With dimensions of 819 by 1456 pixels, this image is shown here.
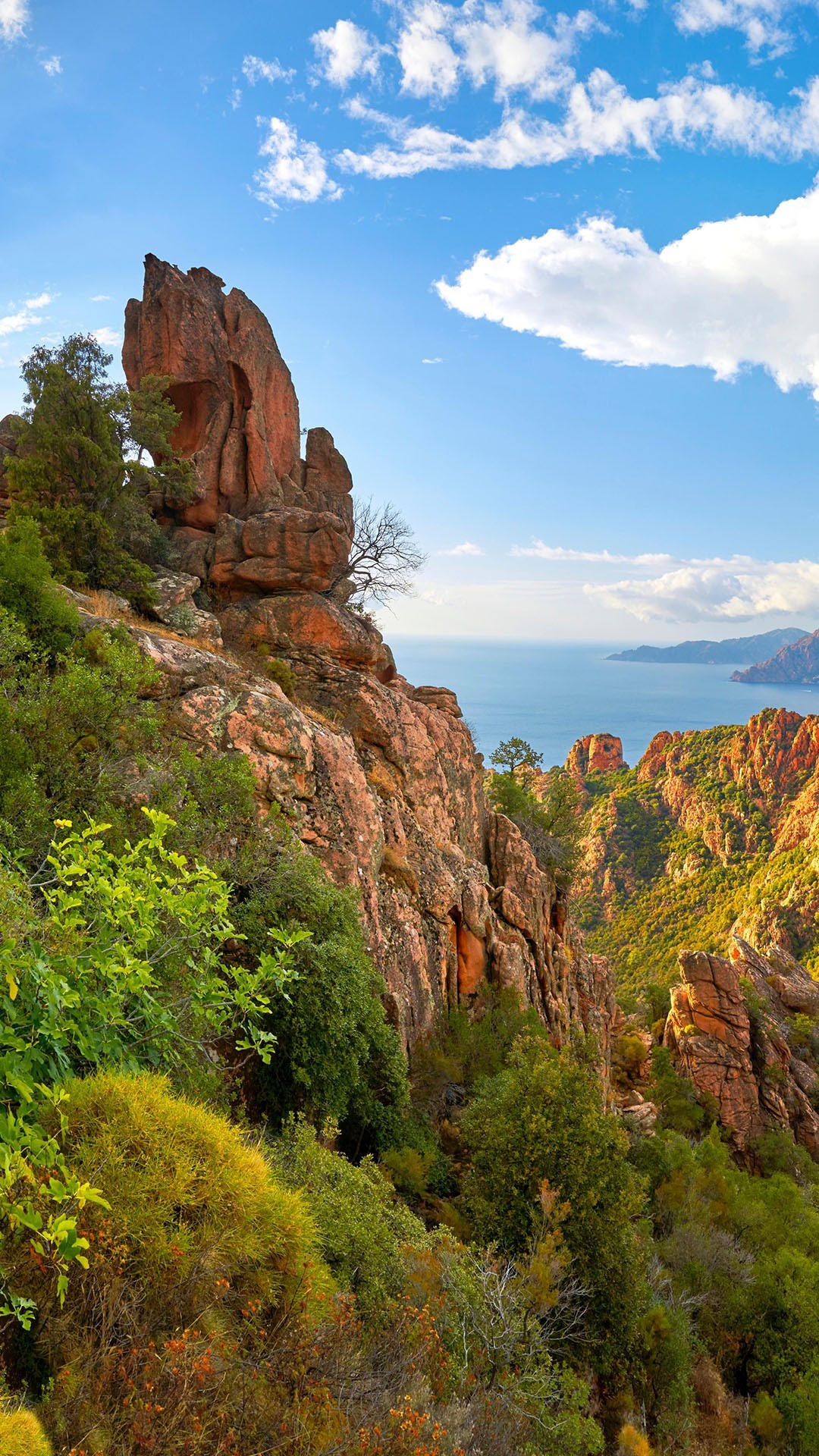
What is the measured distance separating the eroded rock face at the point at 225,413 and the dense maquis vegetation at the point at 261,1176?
15.5 ft

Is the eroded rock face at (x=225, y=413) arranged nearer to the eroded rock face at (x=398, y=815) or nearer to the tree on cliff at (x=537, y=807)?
the eroded rock face at (x=398, y=815)

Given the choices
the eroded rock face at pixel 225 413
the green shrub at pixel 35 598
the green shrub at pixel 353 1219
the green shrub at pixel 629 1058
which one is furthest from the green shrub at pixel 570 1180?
the green shrub at pixel 629 1058

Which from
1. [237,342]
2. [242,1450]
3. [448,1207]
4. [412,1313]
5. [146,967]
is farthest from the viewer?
[237,342]

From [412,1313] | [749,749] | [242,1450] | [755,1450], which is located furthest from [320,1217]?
[749,749]

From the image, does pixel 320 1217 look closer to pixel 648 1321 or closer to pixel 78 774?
pixel 78 774

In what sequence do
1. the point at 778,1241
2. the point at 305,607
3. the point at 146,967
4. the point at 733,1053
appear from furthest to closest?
the point at 733,1053 → the point at 305,607 → the point at 778,1241 → the point at 146,967

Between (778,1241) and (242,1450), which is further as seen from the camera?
(778,1241)

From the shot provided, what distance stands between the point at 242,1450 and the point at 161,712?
11.9m

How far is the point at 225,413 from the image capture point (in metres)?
29.6

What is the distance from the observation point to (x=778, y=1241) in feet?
68.5

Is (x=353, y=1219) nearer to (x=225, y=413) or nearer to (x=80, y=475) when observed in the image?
(x=80, y=475)

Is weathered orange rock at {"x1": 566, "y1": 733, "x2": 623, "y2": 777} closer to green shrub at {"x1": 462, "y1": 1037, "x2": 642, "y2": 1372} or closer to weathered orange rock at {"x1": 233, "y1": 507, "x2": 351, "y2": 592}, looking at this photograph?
weathered orange rock at {"x1": 233, "y1": 507, "x2": 351, "y2": 592}

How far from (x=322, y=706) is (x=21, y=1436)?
1975cm

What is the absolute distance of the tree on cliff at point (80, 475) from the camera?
20188 mm
